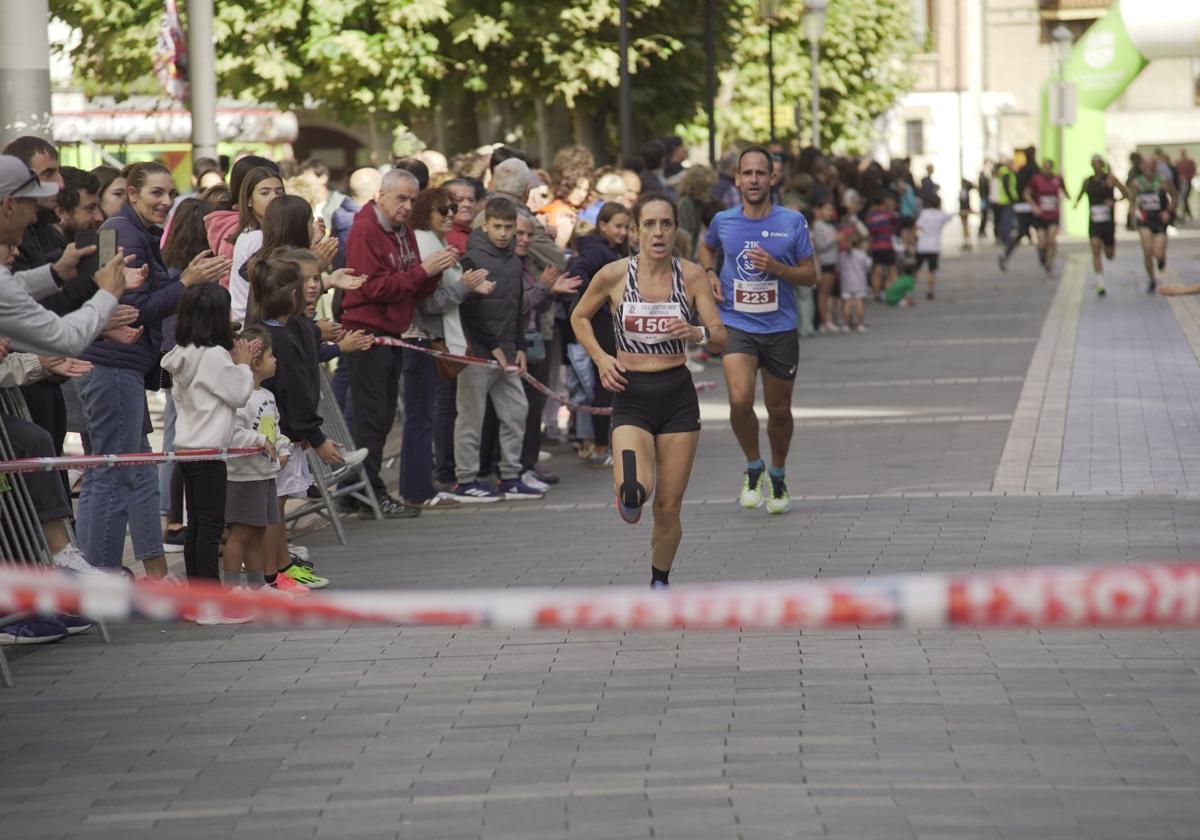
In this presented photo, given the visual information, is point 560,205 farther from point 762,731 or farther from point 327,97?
point 327,97

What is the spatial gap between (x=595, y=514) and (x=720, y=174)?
11.2 metres

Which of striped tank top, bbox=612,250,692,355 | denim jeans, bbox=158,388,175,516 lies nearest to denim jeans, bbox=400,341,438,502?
denim jeans, bbox=158,388,175,516

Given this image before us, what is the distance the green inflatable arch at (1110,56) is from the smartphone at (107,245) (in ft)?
118

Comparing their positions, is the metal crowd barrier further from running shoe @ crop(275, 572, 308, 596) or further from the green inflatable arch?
the green inflatable arch

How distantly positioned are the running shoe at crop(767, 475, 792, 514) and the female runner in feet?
7.42

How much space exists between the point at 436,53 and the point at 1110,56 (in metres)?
23.3

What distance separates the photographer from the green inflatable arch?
44156 mm

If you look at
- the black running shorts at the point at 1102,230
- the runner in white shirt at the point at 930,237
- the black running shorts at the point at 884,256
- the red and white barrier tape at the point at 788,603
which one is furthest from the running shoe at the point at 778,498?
the black running shorts at the point at 1102,230

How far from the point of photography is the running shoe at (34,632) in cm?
836

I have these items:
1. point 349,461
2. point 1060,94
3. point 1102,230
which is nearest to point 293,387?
point 349,461

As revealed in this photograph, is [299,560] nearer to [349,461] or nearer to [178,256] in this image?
[349,461]

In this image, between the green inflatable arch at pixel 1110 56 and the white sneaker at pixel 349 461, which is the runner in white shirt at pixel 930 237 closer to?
the green inflatable arch at pixel 1110 56

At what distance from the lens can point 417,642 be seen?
823 centimetres

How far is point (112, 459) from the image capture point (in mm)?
7734
